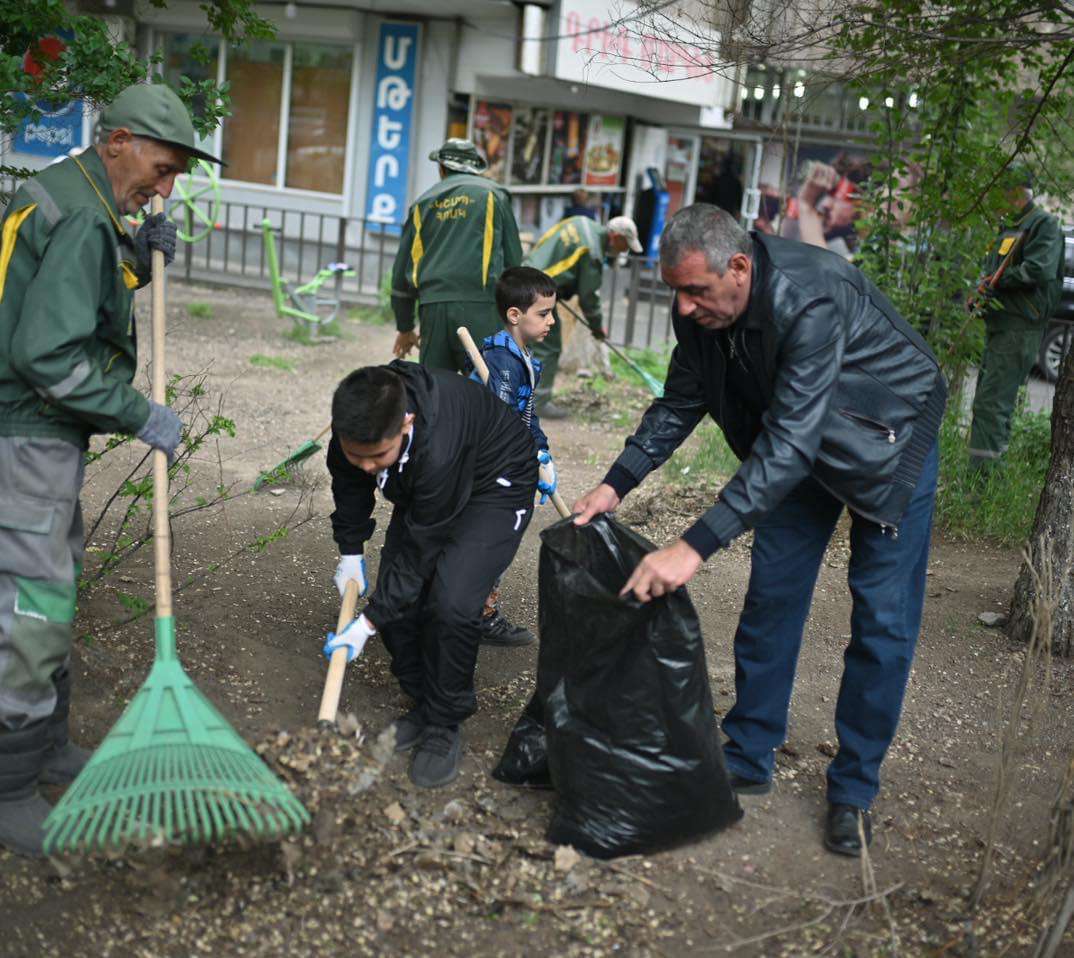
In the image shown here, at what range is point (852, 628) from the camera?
3.21 m

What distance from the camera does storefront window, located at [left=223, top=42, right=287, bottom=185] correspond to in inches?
552

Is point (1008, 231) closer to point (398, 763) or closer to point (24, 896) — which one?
point (398, 763)

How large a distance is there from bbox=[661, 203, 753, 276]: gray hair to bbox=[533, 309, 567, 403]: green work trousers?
478 cm

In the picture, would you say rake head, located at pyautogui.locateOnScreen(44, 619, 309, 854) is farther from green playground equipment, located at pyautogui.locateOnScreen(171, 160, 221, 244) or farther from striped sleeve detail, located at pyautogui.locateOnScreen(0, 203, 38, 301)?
green playground equipment, located at pyautogui.locateOnScreen(171, 160, 221, 244)

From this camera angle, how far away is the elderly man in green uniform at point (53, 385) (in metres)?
2.70

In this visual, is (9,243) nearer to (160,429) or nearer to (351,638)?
(160,429)

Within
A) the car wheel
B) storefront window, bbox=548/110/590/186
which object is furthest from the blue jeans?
storefront window, bbox=548/110/590/186

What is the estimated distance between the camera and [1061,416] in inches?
183

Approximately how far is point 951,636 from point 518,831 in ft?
8.49

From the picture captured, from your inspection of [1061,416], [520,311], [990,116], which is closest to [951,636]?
[1061,416]

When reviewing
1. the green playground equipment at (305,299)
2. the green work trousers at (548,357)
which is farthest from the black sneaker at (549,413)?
the green playground equipment at (305,299)

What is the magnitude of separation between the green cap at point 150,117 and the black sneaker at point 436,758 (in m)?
1.75

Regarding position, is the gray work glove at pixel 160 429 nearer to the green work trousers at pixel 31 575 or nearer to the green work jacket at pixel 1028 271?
the green work trousers at pixel 31 575

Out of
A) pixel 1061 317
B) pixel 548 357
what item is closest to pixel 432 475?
pixel 548 357
